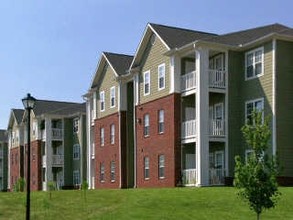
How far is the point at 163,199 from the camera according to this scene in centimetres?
2775

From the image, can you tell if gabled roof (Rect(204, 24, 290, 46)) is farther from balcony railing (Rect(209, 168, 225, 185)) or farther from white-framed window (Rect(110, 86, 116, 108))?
white-framed window (Rect(110, 86, 116, 108))

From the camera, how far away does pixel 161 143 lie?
40281 millimetres

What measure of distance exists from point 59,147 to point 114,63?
72.3ft

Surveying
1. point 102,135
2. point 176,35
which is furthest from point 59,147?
point 176,35

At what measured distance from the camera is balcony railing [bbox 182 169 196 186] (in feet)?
120

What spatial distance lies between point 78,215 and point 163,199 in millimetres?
3866

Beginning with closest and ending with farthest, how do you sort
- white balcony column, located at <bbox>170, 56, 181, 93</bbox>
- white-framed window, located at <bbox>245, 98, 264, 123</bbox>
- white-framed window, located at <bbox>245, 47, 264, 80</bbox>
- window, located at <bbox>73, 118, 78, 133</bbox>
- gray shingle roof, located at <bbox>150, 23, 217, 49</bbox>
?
white-framed window, located at <bbox>245, 98, 264, 123</bbox> → white-framed window, located at <bbox>245, 47, 264, 80</bbox> → white balcony column, located at <bbox>170, 56, 181, 93</bbox> → gray shingle roof, located at <bbox>150, 23, 217, 49</bbox> → window, located at <bbox>73, 118, 78, 133</bbox>

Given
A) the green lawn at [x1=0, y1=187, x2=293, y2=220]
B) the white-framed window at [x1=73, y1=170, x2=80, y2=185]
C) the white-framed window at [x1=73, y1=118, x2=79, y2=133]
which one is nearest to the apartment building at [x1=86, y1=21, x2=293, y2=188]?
the green lawn at [x1=0, y1=187, x2=293, y2=220]

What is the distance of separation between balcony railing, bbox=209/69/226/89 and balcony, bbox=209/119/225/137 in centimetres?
214

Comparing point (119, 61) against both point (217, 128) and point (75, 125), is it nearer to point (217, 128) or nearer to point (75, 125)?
point (217, 128)

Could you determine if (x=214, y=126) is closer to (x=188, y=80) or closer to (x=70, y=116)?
(x=188, y=80)

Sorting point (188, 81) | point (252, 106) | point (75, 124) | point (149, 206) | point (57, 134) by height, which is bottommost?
point (149, 206)

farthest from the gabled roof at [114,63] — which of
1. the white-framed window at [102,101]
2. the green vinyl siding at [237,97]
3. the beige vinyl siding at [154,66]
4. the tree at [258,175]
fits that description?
the tree at [258,175]

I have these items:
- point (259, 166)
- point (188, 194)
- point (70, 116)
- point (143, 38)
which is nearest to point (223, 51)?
point (143, 38)
